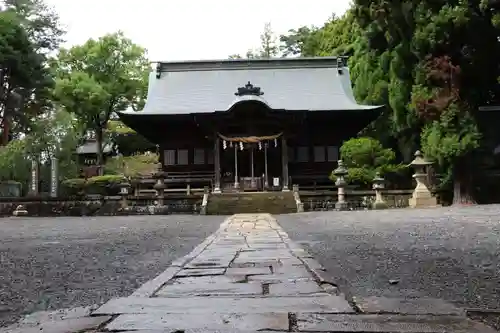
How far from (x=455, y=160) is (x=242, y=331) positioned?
52.6 ft

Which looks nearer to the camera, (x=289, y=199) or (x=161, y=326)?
(x=161, y=326)

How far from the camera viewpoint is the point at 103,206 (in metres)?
17.8

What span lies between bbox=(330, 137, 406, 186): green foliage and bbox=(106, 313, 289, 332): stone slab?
16.9 meters

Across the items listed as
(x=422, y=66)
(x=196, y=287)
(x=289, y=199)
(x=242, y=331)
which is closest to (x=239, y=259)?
(x=196, y=287)

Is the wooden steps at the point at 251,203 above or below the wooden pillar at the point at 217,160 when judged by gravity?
below

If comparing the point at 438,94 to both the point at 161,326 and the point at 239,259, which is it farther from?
the point at 161,326

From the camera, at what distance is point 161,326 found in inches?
87.0

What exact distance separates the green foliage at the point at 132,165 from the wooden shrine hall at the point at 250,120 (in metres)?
3.57

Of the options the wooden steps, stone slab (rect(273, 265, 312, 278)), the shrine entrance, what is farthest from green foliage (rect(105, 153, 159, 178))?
stone slab (rect(273, 265, 312, 278))

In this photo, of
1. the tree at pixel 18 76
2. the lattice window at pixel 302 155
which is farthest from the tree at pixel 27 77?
A: the lattice window at pixel 302 155

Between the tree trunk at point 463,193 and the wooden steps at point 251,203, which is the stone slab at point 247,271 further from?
the tree trunk at point 463,193

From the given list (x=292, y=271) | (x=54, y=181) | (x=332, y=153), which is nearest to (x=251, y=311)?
(x=292, y=271)

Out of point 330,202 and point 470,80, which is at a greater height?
point 470,80

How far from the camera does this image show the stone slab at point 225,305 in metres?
2.51
